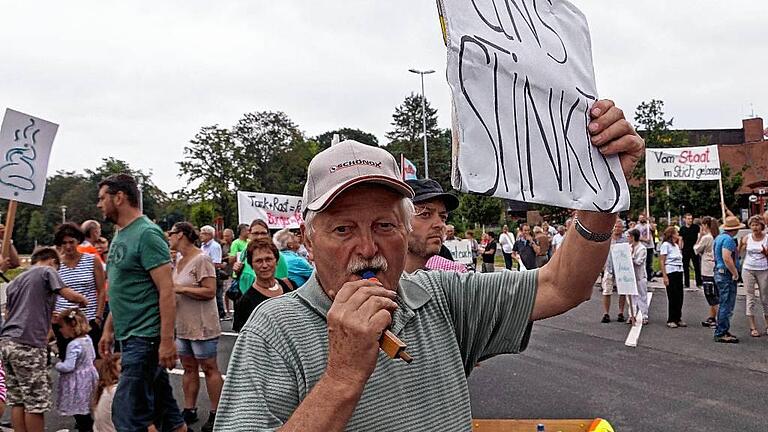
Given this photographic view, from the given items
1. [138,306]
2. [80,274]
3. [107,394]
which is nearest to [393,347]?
Result: [138,306]

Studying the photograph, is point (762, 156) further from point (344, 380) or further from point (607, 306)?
point (344, 380)

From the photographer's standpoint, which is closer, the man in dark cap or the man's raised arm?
the man's raised arm

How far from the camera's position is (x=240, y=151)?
172 ft

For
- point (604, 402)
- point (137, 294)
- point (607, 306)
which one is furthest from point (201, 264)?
point (607, 306)

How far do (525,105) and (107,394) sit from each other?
462cm

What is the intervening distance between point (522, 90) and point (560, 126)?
5.7 inches

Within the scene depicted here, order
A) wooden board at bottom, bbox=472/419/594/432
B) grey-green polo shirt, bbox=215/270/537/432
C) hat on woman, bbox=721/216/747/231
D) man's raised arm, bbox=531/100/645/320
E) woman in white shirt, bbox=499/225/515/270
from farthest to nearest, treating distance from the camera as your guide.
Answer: woman in white shirt, bbox=499/225/515/270 → hat on woman, bbox=721/216/747/231 → wooden board at bottom, bbox=472/419/594/432 → man's raised arm, bbox=531/100/645/320 → grey-green polo shirt, bbox=215/270/537/432

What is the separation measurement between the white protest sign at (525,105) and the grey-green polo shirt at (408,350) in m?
0.42

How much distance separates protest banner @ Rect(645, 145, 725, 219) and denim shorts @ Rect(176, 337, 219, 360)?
10.8 meters

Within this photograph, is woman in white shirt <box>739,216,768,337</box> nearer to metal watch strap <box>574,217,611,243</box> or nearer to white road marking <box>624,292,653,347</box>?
white road marking <box>624,292,653,347</box>

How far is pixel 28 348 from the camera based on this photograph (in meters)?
4.94

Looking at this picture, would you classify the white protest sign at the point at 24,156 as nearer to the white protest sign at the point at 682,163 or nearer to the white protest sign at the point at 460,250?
the white protest sign at the point at 460,250

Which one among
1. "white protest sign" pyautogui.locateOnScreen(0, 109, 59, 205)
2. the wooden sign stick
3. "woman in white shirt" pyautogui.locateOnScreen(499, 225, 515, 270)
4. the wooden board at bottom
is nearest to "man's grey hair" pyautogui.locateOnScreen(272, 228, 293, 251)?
"white protest sign" pyautogui.locateOnScreen(0, 109, 59, 205)

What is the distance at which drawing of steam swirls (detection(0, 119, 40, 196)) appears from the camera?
544 cm
